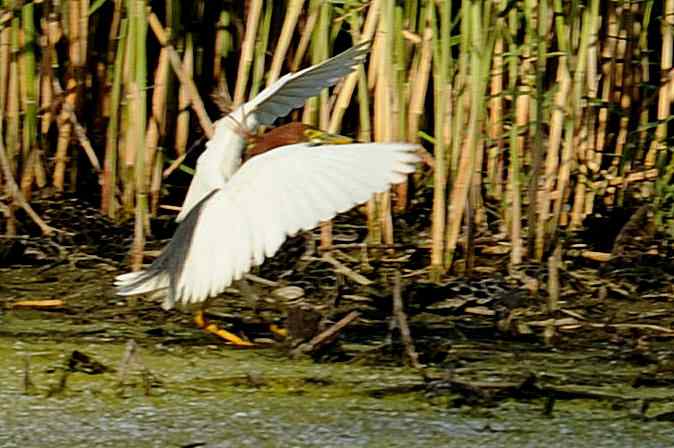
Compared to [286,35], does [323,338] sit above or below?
below

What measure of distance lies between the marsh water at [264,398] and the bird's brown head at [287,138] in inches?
13.5

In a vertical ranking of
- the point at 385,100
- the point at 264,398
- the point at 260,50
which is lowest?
the point at 264,398

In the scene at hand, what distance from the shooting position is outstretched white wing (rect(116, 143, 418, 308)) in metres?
2.19

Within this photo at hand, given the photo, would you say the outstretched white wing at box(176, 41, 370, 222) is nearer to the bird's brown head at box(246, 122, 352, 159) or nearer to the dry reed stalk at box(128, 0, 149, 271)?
the bird's brown head at box(246, 122, 352, 159)

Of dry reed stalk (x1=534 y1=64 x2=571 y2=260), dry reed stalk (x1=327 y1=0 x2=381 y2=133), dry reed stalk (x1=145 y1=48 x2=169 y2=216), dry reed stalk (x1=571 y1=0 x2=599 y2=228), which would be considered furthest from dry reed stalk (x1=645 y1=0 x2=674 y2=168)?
dry reed stalk (x1=145 y1=48 x2=169 y2=216)

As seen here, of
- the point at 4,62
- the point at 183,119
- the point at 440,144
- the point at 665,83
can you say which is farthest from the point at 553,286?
the point at 4,62

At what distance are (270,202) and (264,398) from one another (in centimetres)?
29

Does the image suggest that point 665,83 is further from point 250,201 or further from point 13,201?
point 13,201

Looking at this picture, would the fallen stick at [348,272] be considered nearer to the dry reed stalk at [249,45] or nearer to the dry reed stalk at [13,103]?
the dry reed stalk at [249,45]

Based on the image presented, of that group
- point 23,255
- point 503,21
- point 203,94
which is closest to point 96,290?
point 23,255

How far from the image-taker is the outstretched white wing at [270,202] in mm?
2186

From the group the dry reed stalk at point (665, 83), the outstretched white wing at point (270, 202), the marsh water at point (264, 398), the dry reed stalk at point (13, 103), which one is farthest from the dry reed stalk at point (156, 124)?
the dry reed stalk at point (665, 83)

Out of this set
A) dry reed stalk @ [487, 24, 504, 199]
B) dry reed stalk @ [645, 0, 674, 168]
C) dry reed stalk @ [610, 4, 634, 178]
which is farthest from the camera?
dry reed stalk @ [610, 4, 634, 178]

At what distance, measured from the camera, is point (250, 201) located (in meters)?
2.30
